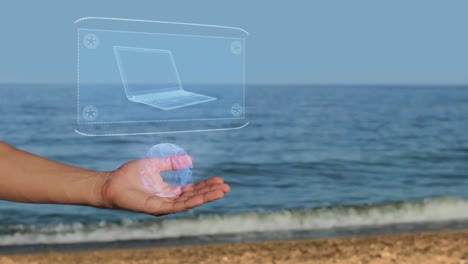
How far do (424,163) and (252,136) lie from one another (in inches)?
231

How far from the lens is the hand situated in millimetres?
2932

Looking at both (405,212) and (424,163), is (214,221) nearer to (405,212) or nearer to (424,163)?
(405,212)

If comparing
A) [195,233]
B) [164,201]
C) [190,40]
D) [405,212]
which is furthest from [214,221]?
[164,201]

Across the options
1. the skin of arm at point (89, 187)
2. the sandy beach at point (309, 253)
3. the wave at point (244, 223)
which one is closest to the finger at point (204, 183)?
the skin of arm at point (89, 187)

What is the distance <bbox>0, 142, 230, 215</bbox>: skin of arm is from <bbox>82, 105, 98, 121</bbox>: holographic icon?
0.55 metres

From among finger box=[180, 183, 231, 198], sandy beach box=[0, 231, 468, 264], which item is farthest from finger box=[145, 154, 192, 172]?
sandy beach box=[0, 231, 468, 264]

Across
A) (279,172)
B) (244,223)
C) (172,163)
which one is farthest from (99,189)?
(279,172)

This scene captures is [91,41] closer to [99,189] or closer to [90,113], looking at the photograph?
[90,113]

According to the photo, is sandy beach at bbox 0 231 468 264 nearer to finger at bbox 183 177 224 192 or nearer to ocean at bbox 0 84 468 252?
ocean at bbox 0 84 468 252

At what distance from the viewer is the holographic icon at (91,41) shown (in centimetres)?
387

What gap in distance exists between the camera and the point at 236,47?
425 centimetres

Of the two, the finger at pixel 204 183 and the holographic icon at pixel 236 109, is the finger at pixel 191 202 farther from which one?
the holographic icon at pixel 236 109

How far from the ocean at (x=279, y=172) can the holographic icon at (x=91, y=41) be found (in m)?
Result: 0.57

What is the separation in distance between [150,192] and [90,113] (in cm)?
102
